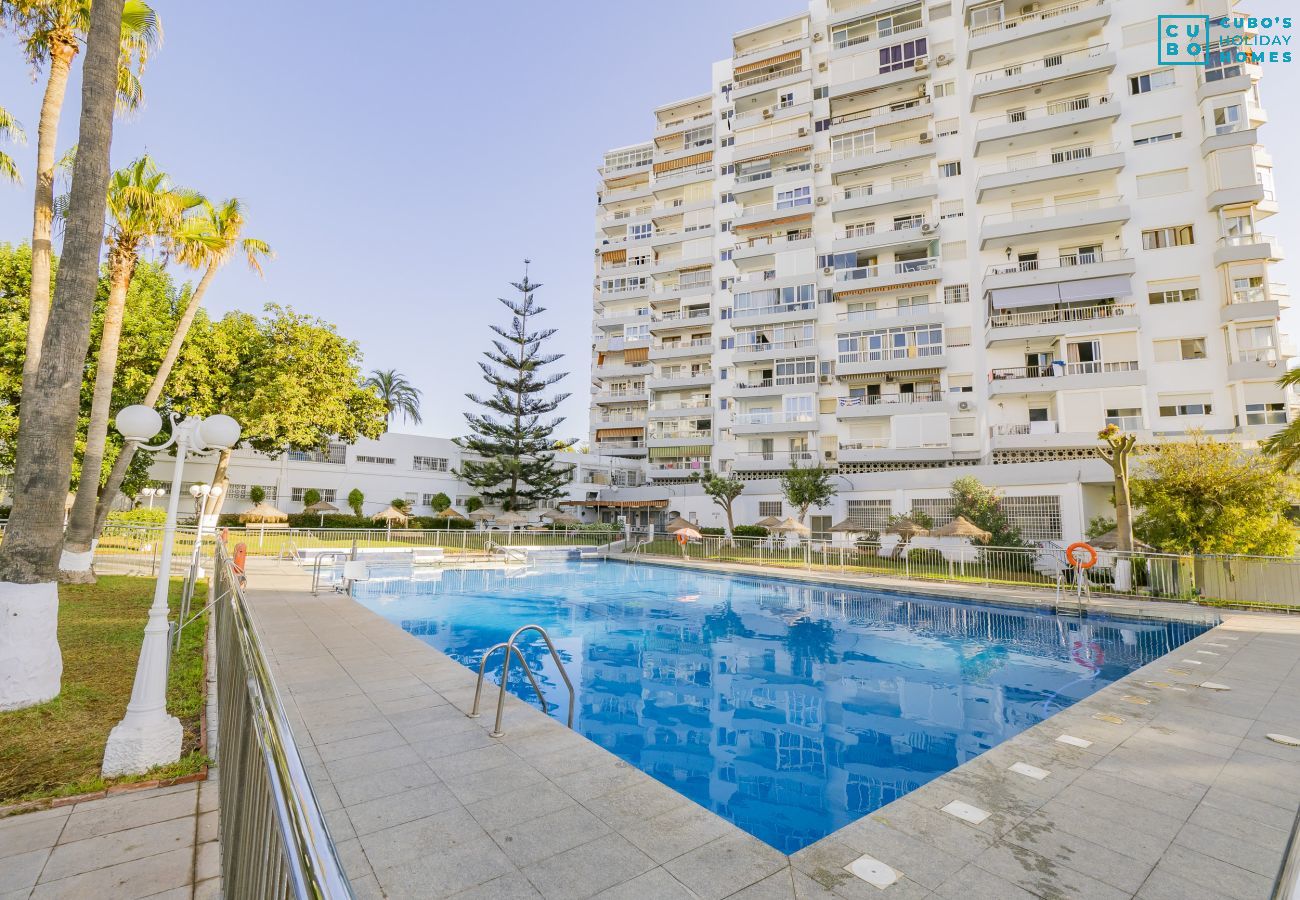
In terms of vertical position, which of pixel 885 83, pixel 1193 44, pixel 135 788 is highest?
pixel 885 83

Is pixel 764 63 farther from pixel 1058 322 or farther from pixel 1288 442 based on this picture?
pixel 1288 442

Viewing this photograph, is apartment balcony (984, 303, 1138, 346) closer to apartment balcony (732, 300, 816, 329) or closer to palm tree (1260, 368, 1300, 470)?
apartment balcony (732, 300, 816, 329)

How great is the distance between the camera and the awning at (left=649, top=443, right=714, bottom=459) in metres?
36.9

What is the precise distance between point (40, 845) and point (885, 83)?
40020mm

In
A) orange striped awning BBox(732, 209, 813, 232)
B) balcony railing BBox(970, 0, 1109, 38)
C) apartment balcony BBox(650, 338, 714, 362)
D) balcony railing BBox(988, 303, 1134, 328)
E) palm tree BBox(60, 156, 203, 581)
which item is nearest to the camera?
palm tree BBox(60, 156, 203, 581)

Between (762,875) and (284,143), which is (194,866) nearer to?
(762,875)

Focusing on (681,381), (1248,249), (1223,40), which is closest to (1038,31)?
(1223,40)

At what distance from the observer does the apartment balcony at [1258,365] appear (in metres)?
22.1

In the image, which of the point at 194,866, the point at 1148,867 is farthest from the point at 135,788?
the point at 1148,867

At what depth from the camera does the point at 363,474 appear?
34969 millimetres

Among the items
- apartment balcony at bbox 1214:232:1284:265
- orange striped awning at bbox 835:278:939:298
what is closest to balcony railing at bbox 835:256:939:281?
orange striped awning at bbox 835:278:939:298

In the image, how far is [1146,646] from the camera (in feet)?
33.8

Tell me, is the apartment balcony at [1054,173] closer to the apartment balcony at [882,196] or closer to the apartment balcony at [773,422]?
the apartment balcony at [882,196]

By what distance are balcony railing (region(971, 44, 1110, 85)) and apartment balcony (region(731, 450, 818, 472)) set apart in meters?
21.1
